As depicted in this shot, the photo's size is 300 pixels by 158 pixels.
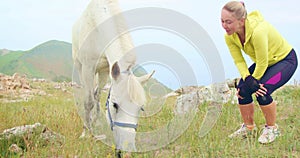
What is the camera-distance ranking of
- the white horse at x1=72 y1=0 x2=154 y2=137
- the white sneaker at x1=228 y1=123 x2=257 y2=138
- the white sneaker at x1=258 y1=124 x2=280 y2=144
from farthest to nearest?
the white sneaker at x1=228 y1=123 x2=257 y2=138 < the white sneaker at x1=258 y1=124 x2=280 y2=144 < the white horse at x1=72 y1=0 x2=154 y2=137

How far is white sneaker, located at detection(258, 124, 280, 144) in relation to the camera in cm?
420

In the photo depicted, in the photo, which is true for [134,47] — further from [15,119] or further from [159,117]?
[15,119]

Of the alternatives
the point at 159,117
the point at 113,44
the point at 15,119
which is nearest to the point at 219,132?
the point at 159,117

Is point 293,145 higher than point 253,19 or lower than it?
lower

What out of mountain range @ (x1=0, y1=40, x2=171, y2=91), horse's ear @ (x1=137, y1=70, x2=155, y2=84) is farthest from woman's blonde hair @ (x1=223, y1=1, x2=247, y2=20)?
mountain range @ (x1=0, y1=40, x2=171, y2=91)

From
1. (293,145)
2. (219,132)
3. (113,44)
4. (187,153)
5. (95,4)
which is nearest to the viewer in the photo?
(187,153)

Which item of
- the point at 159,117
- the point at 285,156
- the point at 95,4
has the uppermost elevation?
the point at 95,4

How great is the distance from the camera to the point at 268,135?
424 cm

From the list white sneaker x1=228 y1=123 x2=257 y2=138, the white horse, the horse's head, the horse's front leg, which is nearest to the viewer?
the horse's head

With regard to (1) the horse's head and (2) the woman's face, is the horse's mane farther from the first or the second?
(2) the woman's face

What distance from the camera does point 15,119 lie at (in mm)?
5492

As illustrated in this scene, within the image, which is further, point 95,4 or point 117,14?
point 95,4

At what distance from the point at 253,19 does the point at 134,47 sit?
1.50 meters

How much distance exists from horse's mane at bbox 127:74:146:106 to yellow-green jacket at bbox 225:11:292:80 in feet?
4.50
